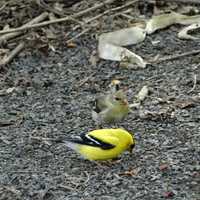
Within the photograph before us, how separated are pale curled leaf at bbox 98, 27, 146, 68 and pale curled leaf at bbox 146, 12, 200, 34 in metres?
0.16

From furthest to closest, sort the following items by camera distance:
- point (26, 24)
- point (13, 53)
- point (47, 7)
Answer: point (47, 7) < point (26, 24) < point (13, 53)

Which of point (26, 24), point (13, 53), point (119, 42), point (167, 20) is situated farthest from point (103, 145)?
point (26, 24)

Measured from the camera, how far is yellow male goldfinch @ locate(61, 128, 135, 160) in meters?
7.70

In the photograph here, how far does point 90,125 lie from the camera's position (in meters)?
8.83

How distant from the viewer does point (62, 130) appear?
28.6 ft

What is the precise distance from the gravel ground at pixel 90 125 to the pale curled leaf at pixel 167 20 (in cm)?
10

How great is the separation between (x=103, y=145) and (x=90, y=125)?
1117 mm

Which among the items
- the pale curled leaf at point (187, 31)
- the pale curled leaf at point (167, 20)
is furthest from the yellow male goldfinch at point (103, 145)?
the pale curled leaf at point (167, 20)

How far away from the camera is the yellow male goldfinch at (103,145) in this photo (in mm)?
7703

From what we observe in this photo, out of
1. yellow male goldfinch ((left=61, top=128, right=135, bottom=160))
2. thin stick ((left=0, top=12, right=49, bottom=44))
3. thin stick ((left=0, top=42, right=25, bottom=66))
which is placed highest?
yellow male goldfinch ((left=61, top=128, right=135, bottom=160))

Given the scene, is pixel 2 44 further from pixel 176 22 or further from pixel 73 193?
pixel 73 193

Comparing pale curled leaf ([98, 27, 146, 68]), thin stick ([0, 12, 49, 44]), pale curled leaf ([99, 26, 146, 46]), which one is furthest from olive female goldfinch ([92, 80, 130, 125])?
thin stick ([0, 12, 49, 44])

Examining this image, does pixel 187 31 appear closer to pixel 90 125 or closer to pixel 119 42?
pixel 119 42

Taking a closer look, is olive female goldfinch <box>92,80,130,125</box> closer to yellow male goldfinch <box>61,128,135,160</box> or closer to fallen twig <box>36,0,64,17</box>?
yellow male goldfinch <box>61,128,135,160</box>
